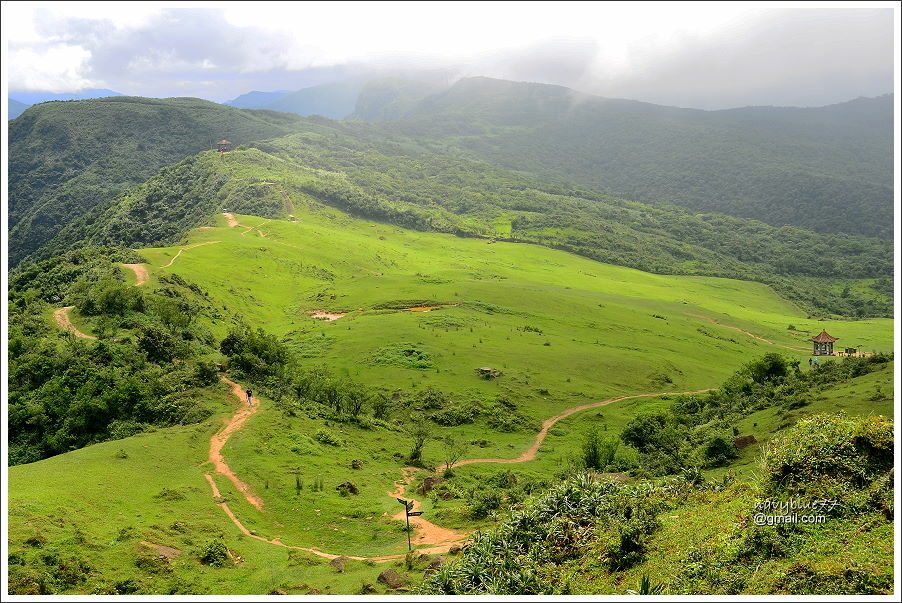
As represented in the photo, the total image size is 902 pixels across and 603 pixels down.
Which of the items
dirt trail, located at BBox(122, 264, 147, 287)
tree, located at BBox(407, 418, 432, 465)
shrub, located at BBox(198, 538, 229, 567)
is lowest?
tree, located at BBox(407, 418, 432, 465)

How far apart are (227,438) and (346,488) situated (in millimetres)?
9716

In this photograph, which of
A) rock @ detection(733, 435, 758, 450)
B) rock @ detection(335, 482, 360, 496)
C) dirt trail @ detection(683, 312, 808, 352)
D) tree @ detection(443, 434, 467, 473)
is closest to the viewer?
rock @ detection(335, 482, 360, 496)

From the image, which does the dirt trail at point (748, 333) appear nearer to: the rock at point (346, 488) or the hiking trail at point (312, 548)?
the hiking trail at point (312, 548)

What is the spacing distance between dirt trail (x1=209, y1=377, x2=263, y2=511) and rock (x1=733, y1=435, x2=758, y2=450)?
26623 mm

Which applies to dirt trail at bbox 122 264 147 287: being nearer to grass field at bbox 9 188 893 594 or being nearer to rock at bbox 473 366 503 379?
grass field at bbox 9 188 893 594

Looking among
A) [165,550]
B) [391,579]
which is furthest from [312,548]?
[391,579]

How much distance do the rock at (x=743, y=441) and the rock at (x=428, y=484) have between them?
17646mm

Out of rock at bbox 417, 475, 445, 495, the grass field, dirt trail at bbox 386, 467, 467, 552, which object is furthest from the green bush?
rock at bbox 417, 475, 445, 495

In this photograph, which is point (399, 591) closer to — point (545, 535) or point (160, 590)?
point (545, 535)

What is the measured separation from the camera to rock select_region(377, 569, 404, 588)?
67.9 feet

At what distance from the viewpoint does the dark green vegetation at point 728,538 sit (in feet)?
45.6

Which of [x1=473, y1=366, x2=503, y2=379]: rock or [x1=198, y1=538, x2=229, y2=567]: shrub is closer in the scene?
[x1=198, y1=538, x2=229, y2=567]: shrub

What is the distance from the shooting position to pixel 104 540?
76.3 ft

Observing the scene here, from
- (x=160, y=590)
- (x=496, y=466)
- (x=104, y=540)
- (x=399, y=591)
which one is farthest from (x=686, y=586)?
(x=496, y=466)
